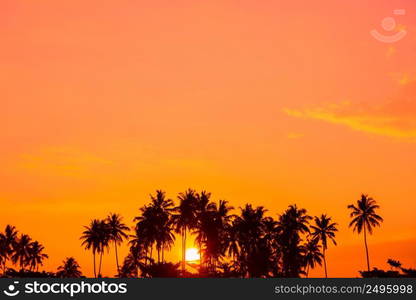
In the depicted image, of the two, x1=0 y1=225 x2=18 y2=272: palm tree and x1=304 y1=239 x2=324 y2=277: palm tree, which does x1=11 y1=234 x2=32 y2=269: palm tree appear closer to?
x1=0 y1=225 x2=18 y2=272: palm tree

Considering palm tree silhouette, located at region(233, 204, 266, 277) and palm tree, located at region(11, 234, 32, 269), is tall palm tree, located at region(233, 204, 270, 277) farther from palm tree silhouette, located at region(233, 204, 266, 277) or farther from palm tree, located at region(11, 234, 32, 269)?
palm tree, located at region(11, 234, 32, 269)

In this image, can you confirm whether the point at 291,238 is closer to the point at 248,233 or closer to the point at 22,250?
the point at 248,233

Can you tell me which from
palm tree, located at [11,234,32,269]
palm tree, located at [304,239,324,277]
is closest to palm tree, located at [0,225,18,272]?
palm tree, located at [11,234,32,269]

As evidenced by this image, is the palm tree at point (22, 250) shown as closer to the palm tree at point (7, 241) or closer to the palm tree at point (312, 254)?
the palm tree at point (7, 241)

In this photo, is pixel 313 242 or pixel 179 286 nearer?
pixel 179 286

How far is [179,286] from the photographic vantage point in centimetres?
5838

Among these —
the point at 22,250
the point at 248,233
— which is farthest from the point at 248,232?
the point at 22,250

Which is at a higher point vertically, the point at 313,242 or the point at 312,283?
the point at 313,242

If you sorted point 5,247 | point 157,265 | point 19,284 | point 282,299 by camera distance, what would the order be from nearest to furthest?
point 19,284
point 282,299
point 157,265
point 5,247

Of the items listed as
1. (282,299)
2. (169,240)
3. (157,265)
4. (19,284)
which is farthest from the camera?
(169,240)

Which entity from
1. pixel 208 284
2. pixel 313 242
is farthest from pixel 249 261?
pixel 208 284

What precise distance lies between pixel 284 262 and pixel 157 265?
160 ft

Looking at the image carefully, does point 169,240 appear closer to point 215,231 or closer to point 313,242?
point 215,231

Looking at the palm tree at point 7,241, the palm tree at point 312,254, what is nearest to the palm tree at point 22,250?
the palm tree at point 7,241
